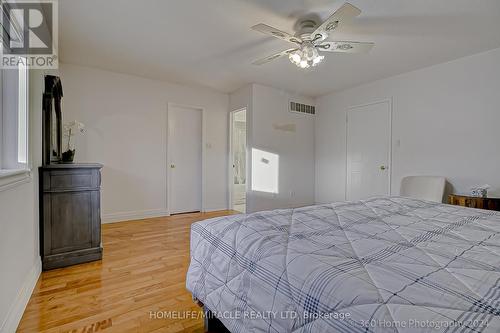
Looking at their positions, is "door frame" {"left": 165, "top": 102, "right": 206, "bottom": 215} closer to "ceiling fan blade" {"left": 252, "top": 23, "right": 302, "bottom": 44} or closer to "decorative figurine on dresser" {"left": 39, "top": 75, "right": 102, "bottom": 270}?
"decorative figurine on dresser" {"left": 39, "top": 75, "right": 102, "bottom": 270}

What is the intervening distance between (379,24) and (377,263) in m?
2.45

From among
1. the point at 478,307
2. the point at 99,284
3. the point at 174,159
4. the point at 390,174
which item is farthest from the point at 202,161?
the point at 478,307

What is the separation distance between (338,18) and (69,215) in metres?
2.87

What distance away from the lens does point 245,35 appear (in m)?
2.59

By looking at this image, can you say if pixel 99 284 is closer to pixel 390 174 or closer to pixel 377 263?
pixel 377 263

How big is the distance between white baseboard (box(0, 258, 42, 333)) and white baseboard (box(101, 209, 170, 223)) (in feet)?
5.78

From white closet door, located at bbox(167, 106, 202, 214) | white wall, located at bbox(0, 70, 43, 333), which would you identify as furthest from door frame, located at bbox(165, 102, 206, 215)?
white wall, located at bbox(0, 70, 43, 333)

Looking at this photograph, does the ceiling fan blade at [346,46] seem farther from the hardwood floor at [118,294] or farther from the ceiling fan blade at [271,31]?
the hardwood floor at [118,294]

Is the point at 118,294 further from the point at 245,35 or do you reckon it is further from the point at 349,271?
the point at 245,35

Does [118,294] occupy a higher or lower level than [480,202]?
lower

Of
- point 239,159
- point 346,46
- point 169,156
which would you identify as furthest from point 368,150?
point 169,156

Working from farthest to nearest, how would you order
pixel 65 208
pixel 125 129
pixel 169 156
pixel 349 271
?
pixel 169 156 < pixel 125 129 < pixel 65 208 < pixel 349 271

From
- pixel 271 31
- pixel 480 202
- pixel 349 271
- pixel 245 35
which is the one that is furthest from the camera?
pixel 480 202

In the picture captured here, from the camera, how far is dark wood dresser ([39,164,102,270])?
2.15m
